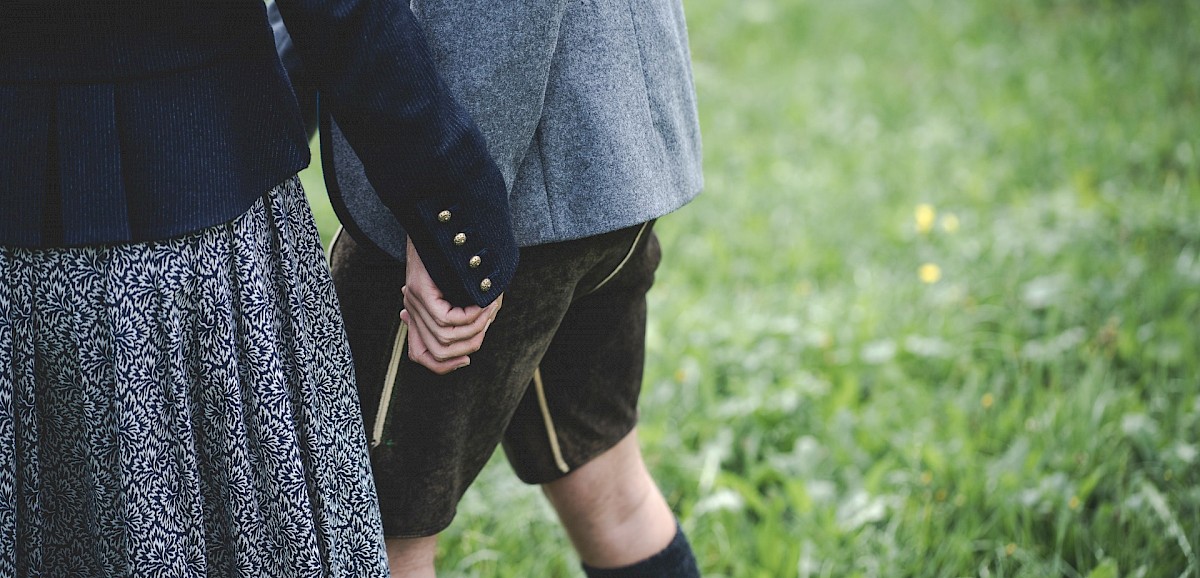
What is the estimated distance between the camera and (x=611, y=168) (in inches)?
46.5

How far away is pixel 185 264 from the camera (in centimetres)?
105

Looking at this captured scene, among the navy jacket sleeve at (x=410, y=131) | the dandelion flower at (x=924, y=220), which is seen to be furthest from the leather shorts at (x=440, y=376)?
the dandelion flower at (x=924, y=220)

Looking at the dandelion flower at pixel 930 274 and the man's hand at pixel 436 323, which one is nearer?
the man's hand at pixel 436 323

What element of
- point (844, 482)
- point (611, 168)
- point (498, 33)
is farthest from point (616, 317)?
point (844, 482)

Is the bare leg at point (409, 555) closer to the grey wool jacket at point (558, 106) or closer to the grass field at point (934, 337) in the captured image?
the grey wool jacket at point (558, 106)

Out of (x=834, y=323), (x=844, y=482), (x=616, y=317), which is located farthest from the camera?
(x=834, y=323)

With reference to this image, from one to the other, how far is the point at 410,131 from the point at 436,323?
0.22m

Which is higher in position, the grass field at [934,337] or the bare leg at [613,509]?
the bare leg at [613,509]

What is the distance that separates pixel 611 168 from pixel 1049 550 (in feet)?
4.54

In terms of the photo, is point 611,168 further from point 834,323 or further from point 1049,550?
point 834,323

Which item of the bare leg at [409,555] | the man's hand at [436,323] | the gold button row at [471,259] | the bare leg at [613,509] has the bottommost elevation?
the bare leg at [613,509]

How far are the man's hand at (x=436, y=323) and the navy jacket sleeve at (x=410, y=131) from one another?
0.11ft

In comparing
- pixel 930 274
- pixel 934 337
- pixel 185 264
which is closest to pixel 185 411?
pixel 185 264

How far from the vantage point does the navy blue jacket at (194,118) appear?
99cm
